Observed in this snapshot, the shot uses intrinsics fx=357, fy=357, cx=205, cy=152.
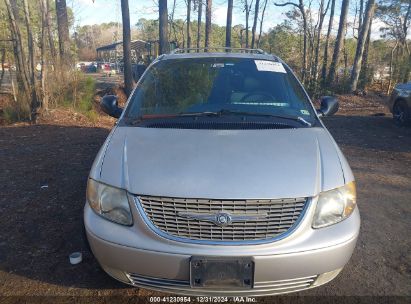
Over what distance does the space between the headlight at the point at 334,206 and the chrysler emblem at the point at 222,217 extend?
382mm

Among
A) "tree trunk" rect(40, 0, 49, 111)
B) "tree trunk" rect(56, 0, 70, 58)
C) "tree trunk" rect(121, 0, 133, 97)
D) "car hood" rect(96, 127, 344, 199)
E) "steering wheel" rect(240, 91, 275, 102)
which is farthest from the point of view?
"tree trunk" rect(56, 0, 70, 58)

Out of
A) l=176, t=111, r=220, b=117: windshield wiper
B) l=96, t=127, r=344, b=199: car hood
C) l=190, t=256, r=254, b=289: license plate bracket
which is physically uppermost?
l=176, t=111, r=220, b=117: windshield wiper

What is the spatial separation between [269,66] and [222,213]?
2174mm

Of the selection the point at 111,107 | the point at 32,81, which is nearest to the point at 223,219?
the point at 111,107

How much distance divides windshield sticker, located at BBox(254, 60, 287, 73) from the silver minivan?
4.08 feet

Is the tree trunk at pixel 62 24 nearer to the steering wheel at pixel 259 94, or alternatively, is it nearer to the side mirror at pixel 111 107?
the side mirror at pixel 111 107

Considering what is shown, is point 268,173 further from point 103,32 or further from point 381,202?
point 103,32

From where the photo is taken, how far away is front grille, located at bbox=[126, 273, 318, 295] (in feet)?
7.25

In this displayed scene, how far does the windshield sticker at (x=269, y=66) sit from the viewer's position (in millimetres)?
3777

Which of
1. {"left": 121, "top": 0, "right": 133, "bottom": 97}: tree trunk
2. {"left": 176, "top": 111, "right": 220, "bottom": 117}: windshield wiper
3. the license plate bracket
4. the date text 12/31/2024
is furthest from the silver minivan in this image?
{"left": 121, "top": 0, "right": 133, "bottom": 97}: tree trunk

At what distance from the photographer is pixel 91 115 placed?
10008mm

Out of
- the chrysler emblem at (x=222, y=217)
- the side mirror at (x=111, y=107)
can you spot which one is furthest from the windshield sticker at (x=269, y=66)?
the chrysler emblem at (x=222, y=217)

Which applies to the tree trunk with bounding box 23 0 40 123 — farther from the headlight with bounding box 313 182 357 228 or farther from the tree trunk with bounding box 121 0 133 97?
the headlight with bounding box 313 182 357 228

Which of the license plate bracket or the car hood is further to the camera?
the car hood
